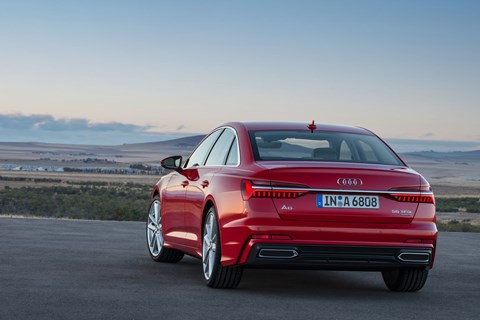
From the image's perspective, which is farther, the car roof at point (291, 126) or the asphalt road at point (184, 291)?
the car roof at point (291, 126)

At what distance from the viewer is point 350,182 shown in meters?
9.03

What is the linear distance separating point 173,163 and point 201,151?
0.51m

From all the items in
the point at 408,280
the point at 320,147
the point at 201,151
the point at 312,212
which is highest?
the point at 320,147

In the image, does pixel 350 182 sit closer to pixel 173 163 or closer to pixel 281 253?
pixel 281 253

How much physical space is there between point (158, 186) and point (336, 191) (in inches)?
163

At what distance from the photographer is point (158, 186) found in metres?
12.7

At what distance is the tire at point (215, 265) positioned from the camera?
9.59 metres

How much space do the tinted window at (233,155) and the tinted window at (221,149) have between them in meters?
0.12

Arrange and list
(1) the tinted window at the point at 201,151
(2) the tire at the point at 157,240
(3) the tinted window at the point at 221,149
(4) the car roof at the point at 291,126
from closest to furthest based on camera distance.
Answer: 1. (4) the car roof at the point at 291,126
2. (3) the tinted window at the point at 221,149
3. (1) the tinted window at the point at 201,151
4. (2) the tire at the point at 157,240

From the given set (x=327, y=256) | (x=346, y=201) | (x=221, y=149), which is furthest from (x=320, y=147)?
(x=327, y=256)

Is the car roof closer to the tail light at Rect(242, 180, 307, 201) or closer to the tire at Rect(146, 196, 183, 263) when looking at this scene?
the tail light at Rect(242, 180, 307, 201)

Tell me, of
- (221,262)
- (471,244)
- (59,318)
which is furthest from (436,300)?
(471,244)

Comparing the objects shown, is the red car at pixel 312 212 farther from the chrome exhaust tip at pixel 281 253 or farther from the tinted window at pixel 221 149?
the tinted window at pixel 221 149

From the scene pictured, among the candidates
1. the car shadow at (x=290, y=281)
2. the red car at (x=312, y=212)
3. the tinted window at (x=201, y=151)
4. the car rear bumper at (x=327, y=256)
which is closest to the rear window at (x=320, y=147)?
the red car at (x=312, y=212)
